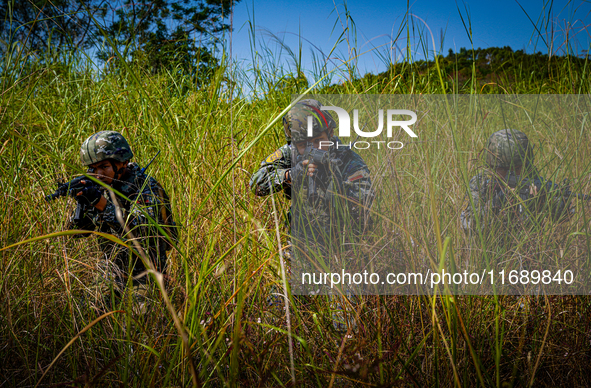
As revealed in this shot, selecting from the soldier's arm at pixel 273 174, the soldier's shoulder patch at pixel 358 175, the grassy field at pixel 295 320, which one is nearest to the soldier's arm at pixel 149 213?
the grassy field at pixel 295 320

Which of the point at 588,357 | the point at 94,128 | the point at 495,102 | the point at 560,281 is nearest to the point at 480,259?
the point at 560,281

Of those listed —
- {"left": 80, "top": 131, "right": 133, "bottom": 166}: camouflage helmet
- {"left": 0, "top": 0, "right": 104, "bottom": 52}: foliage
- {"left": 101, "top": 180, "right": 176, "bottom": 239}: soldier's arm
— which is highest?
{"left": 0, "top": 0, "right": 104, "bottom": 52}: foliage

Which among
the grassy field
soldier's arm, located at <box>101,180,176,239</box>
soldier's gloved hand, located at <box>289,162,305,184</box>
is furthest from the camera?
soldier's gloved hand, located at <box>289,162,305,184</box>

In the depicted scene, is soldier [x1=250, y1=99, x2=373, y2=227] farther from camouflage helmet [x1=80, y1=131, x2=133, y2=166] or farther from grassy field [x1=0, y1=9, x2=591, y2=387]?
camouflage helmet [x1=80, y1=131, x2=133, y2=166]

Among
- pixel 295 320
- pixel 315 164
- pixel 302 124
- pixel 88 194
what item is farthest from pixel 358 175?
pixel 88 194

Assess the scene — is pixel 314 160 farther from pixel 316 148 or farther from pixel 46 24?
pixel 46 24

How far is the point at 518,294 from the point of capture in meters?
1.20

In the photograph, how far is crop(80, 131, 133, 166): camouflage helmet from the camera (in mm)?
2033

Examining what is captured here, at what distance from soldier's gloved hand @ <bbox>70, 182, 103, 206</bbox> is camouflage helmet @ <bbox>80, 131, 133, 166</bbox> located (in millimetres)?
268

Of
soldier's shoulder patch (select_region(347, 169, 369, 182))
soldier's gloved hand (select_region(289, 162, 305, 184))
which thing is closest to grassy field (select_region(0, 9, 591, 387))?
soldier's shoulder patch (select_region(347, 169, 369, 182))

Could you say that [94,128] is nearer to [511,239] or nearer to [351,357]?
[351,357]

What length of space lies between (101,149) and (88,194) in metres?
0.36

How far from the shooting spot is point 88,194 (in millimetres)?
1816

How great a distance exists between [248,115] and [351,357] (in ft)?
8.29
